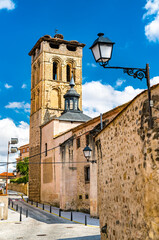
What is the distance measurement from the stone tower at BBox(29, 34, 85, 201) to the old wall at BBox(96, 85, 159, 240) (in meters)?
28.8

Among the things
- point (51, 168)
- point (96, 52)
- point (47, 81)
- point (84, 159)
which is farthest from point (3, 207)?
point (47, 81)

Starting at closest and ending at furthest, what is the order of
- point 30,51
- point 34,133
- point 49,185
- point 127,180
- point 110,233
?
point 127,180
point 110,233
point 49,185
point 34,133
point 30,51

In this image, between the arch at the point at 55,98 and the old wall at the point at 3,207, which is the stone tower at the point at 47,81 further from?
the old wall at the point at 3,207

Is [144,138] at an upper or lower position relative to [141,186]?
upper

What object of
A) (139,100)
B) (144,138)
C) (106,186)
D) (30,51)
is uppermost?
(30,51)

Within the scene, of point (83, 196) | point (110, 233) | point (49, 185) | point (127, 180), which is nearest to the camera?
point (127, 180)

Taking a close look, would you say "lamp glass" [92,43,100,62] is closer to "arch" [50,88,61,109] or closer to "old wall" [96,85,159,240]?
"old wall" [96,85,159,240]

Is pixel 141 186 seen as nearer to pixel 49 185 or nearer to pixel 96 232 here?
pixel 96 232

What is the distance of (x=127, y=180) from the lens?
7090 millimetres

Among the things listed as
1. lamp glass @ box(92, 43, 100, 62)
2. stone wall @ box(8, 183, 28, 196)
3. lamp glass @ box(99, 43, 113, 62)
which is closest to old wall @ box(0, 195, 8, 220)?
lamp glass @ box(92, 43, 100, 62)

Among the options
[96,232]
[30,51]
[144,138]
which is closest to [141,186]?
[144,138]

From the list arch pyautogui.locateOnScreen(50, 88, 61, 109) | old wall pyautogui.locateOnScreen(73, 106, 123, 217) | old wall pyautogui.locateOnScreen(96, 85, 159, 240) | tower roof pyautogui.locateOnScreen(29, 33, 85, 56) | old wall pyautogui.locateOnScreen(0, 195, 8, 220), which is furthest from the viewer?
tower roof pyautogui.locateOnScreen(29, 33, 85, 56)

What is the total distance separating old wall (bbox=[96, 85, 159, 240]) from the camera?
557 cm

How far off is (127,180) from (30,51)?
42925 millimetres
